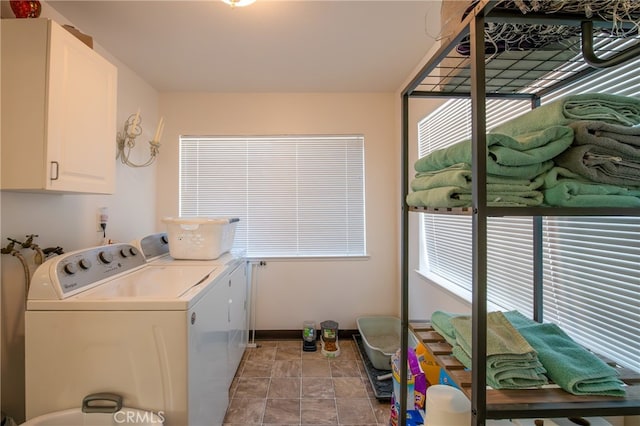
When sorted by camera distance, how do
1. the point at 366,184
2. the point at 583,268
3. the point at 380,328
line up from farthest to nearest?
the point at 366,184
the point at 380,328
the point at 583,268

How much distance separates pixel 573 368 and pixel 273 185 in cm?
251

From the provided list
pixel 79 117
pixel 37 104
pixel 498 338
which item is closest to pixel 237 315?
A: pixel 79 117

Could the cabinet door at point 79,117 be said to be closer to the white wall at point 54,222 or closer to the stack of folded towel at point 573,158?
the white wall at point 54,222

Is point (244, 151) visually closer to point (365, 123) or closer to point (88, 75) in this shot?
→ point (365, 123)

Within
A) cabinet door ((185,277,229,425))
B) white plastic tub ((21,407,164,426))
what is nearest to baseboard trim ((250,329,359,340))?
cabinet door ((185,277,229,425))

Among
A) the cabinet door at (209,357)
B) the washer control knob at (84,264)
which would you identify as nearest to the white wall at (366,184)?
the cabinet door at (209,357)

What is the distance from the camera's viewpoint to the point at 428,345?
0.89m

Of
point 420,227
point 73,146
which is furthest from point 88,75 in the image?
point 420,227

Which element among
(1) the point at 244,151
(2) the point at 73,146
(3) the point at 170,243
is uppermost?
(1) the point at 244,151

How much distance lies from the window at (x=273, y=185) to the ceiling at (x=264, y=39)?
0.56 metres

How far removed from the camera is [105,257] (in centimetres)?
158

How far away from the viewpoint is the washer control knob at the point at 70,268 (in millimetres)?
1273

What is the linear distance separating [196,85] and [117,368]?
2.38m

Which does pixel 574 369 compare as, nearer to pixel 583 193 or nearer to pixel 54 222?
pixel 583 193
